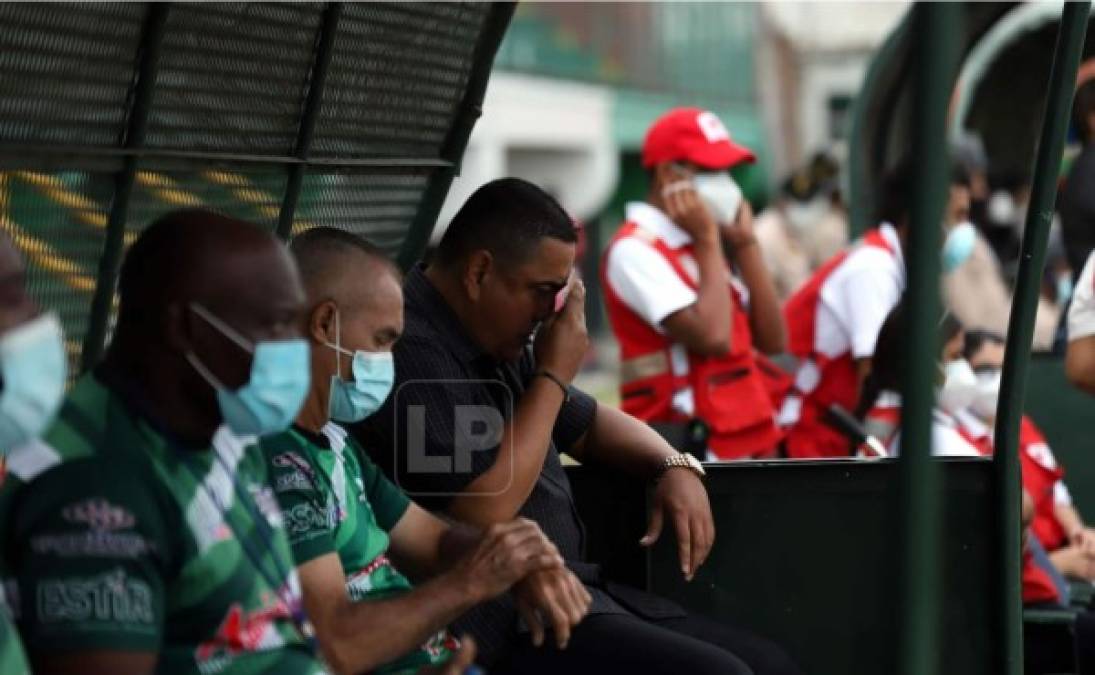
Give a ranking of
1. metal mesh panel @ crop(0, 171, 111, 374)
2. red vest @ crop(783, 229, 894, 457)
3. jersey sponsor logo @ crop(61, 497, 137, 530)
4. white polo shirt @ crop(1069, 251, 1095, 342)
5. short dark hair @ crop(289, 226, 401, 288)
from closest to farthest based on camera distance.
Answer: jersey sponsor logo @ crop(61, 497, 137, 530)
short dark hair @ crop(289, 226, 401, 288)
metal mesh panel @ crop(0, 171, 111, 374)
white polo shirt @ crop(1069, 251, 1095, 342)
red vest @ crop(783, 229, 894, 457)

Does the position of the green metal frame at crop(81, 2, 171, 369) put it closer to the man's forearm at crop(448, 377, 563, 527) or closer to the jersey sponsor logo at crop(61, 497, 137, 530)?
the man's forearm at crop(448, 377, 563, 527)

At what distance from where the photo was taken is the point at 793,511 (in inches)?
182

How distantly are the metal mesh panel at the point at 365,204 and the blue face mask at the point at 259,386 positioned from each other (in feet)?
6.19

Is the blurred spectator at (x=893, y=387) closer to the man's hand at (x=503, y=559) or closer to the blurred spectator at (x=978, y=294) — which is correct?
the man's hand at (x=503, y=559)

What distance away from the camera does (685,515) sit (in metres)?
4.38

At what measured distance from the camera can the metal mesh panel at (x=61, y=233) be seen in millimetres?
4023

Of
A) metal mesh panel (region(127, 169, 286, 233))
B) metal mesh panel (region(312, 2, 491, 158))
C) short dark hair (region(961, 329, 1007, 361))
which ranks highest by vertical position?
metal mesh panel (region(312, 2, 491, 158))

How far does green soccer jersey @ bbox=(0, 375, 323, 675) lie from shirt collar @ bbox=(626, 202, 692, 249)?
332cm

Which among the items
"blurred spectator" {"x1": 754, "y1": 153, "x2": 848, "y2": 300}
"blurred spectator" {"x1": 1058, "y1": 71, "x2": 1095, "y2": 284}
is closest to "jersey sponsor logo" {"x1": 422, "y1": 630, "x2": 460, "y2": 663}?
"blurred spectator" {"x1": 1058, "y1": 71, "x2": 1095, "y2": 284}

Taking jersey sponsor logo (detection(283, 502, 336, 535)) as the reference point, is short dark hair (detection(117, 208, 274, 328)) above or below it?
above

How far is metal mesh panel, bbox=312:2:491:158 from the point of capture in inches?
192

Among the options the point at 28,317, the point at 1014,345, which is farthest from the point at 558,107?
the point at 28,317

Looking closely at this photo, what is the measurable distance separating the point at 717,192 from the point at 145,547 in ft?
13.2

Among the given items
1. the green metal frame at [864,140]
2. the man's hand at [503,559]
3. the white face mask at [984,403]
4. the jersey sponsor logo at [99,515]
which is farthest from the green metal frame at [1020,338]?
the green metal frame at [864,140]
